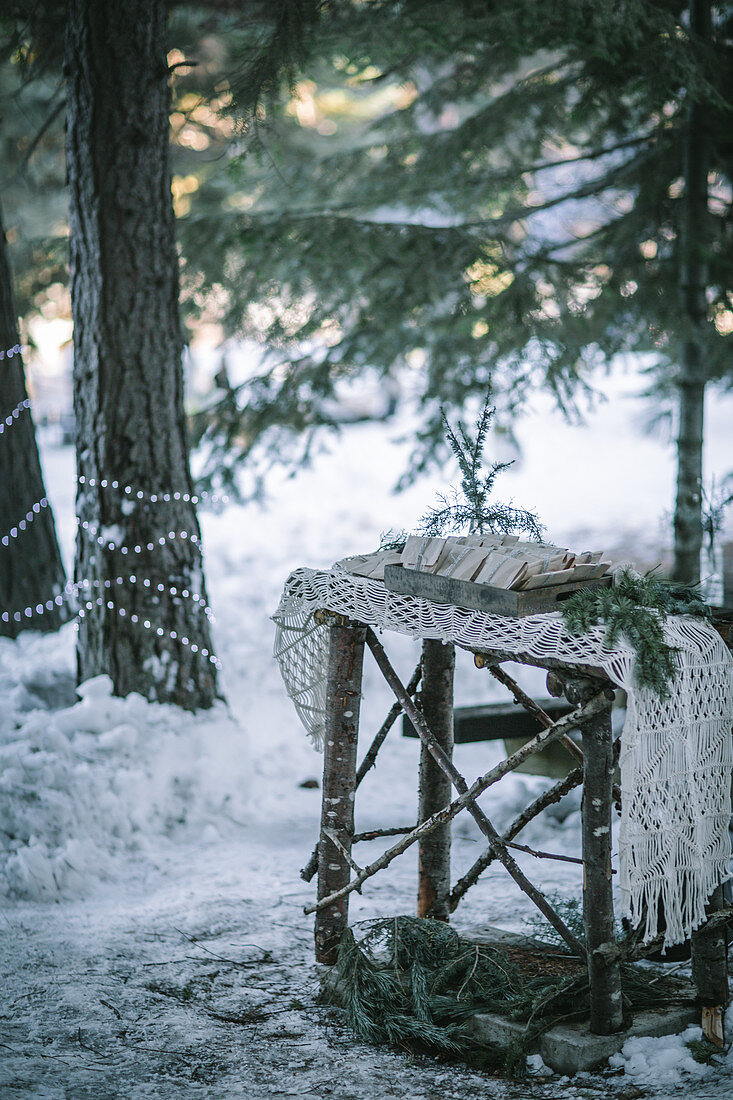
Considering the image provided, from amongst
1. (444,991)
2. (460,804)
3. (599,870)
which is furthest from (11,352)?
(599,870)

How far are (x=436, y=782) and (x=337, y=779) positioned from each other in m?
0.52

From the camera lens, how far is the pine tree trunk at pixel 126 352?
5980 mm

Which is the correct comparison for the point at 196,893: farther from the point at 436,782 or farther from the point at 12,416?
the point at 12,416

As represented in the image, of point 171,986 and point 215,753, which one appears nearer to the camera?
point 171,986

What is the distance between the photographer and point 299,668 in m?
4.14

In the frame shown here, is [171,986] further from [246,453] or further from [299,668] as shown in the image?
[246,453]

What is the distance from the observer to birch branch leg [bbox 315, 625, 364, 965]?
3.80 m

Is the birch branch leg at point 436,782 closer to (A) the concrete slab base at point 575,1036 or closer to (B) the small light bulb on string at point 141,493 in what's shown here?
(A) the concrete slab base at point 575,1036

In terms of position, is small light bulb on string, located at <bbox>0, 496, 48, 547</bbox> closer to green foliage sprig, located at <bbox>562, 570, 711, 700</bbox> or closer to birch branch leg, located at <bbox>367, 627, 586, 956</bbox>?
birch branch leg, located at <bbox>367, 627, 586, 956</bbox>

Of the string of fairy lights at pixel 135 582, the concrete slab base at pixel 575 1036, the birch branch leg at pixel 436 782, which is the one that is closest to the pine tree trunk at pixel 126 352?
the string of fairy lights at pixel 135 582

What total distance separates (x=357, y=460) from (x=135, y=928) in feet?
38.2

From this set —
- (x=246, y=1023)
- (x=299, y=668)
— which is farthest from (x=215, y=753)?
(x=246, y=1023)

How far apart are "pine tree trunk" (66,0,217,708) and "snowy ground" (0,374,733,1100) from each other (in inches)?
18.9

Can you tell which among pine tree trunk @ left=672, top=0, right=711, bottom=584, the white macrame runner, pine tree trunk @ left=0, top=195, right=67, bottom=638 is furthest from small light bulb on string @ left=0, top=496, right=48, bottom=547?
pine tree trunk @ left=672, top=0, right=711, bottom=584
